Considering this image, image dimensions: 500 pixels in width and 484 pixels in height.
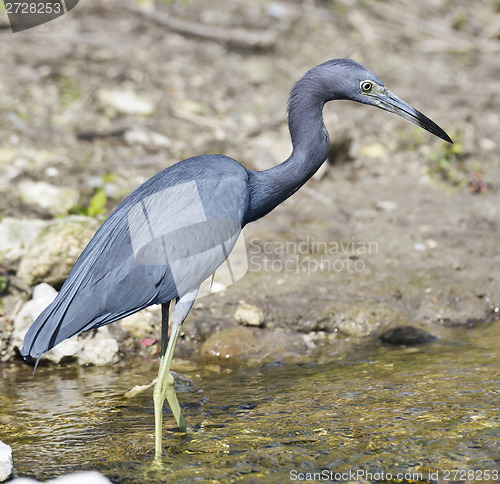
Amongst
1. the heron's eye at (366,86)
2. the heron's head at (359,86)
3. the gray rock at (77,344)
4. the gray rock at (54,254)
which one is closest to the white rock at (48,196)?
the gray rock at (54,254)

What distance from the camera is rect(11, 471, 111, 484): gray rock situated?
10.8ft

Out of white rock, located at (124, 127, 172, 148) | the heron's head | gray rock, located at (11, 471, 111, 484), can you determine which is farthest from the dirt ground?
gray rock, located at (11, 471, 111, 484)

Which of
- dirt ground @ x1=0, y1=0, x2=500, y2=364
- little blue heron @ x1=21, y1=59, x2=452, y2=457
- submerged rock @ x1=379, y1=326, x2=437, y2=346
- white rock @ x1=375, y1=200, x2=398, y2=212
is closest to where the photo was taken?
little blue heron @ x1=21, y1=59, x2=452, y2=457

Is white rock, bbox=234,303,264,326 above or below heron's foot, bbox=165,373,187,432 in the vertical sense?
above

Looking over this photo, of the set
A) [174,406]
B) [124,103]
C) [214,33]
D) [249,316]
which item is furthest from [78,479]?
[214,33]

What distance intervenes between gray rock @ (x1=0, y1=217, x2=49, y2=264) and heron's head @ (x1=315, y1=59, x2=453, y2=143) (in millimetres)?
2582

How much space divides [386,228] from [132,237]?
3206 millimetres

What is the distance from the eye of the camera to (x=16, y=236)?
572cm

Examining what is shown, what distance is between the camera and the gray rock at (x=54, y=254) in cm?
530

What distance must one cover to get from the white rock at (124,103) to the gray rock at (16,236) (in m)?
2.60

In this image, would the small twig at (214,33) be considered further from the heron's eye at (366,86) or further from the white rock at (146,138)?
the heron's eye at (366,86)

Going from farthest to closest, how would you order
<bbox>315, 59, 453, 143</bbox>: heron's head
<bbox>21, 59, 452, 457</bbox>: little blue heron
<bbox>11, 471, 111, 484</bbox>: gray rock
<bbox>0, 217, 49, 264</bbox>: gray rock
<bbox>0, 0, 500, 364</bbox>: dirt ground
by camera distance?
<bbox>0, 0, 500, 364</bbox>: dirt ground < <bbox>0, 217, 49, 264</bbox>: gray rock < <bbox>315, 59, 453, 143</bbox>: heron's head < <bbox>21, 59, 452, 457</bbox>: little blue heron < <bbox>11, 471, 111, 484</bbox>: gray rock

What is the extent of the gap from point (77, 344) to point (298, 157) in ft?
6.46

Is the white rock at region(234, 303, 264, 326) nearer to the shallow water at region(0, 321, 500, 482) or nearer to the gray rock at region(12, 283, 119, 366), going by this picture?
the shallow water at region(0, 321, 500, 482)
